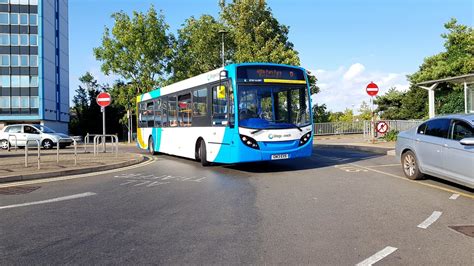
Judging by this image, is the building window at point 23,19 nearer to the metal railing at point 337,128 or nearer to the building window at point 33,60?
the building window at point 33,60

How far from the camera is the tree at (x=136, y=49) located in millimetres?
38156

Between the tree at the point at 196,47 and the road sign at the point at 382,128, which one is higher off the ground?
the tree at the point at 196,47

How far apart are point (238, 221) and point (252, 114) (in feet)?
18.4

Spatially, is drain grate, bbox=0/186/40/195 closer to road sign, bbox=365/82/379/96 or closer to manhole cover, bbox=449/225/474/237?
manhole cover, bbox=449/225/474/237

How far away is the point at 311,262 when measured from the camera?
13.8 feet

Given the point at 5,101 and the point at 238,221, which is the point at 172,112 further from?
the point at 5,101

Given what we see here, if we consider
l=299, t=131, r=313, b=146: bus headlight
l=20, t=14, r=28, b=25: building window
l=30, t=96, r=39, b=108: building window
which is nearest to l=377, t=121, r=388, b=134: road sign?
l=299, t=131, r=313, b=146: bus headlight

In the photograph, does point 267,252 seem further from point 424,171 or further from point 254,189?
point 424,171

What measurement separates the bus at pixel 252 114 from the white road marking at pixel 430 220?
17.1ft

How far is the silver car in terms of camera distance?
7.50 meters

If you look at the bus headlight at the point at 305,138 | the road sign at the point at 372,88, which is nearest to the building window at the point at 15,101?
the road sign at the point at 372,88

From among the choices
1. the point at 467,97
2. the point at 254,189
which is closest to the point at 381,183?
the point at 254,189

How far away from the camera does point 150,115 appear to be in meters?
19.0

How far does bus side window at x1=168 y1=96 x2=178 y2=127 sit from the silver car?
332 inches
